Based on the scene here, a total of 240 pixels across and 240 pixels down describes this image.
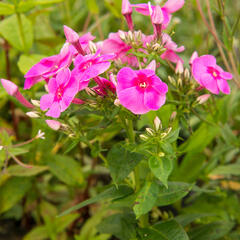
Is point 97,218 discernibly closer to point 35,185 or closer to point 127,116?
point 35,185

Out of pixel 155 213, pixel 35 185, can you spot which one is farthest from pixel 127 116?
pixel 35 185

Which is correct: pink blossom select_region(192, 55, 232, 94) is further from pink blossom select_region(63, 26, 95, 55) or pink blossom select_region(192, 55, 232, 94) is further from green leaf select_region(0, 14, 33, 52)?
green leaf select_region(0, 14, 33, 52)

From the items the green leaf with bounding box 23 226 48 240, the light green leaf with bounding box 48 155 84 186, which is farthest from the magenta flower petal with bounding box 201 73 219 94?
the green leaf with bounding box 23 226 48 240

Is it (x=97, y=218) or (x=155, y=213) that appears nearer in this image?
(x=155, y=213)

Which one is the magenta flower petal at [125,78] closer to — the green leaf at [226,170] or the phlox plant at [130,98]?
the phlox plant at [130,98]

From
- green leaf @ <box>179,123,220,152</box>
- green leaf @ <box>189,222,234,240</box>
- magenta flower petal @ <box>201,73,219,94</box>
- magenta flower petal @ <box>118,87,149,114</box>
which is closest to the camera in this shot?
magenta flower petal @ <box>118,87,149,114</box>

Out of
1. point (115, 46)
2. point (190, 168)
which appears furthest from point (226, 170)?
point (115, 46)
